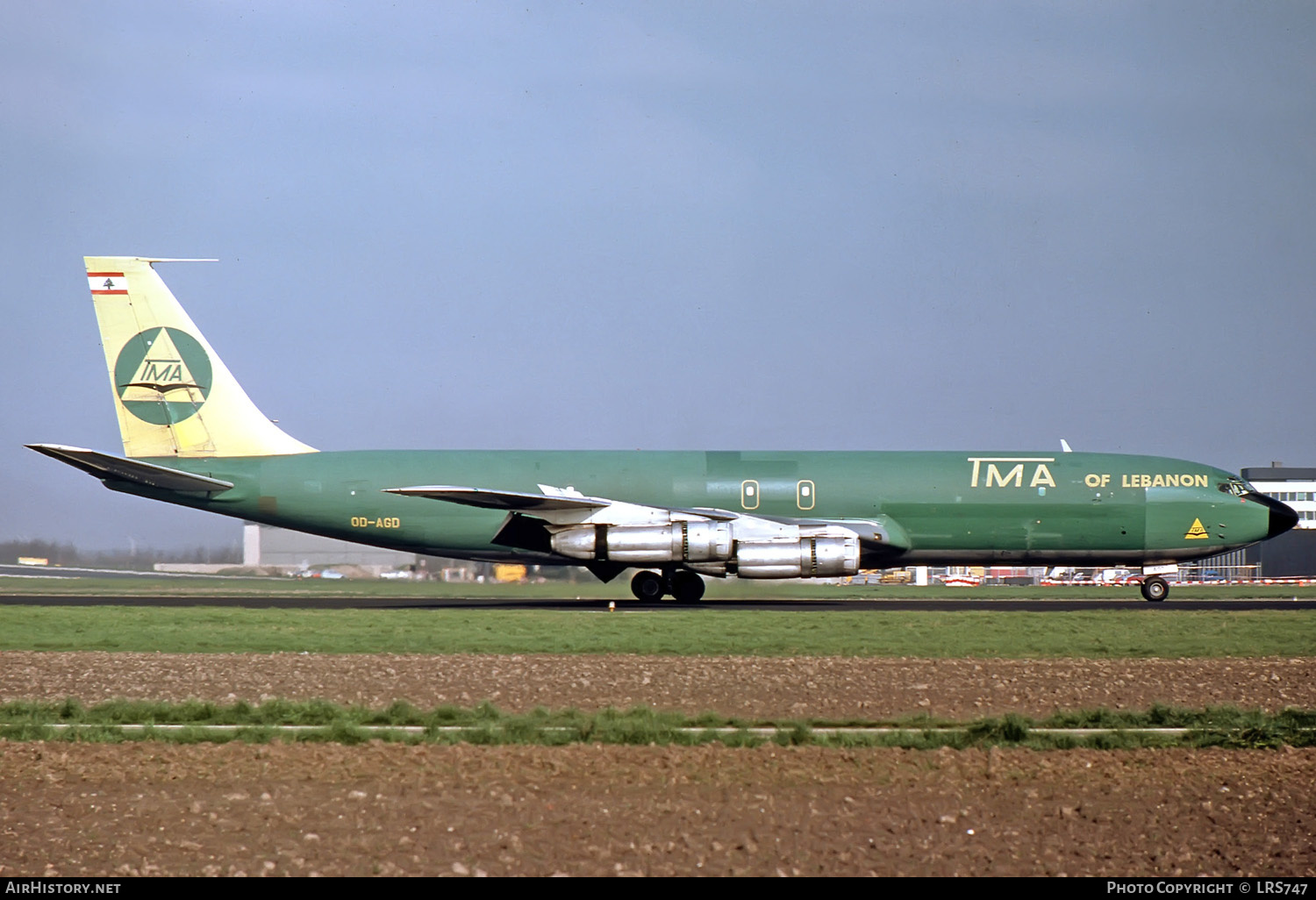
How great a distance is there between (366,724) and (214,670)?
5.24 metres

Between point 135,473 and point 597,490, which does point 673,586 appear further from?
point 135,473

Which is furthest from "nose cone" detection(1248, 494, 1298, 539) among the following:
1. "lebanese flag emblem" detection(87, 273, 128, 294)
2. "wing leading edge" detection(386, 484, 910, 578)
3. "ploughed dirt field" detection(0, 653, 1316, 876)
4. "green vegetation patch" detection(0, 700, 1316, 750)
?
"lebanese flag emblem" detection(87, 273, 128, 294)

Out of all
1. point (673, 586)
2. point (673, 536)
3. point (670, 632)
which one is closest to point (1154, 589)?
point (673, 586)

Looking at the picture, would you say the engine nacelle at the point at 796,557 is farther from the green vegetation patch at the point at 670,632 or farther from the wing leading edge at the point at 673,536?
the green vegetation patch at the point at 670,632

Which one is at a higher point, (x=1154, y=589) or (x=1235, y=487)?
(x=1235, y=487)

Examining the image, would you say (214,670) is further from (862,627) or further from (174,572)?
(174,572)

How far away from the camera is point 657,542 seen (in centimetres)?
2905

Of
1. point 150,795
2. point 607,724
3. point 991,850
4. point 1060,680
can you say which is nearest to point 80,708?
point 150,795

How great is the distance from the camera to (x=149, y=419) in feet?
102

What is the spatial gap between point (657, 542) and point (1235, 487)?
15.8 metres

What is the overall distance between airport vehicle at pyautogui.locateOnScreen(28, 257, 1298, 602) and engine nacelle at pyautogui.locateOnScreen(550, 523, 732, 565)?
0.58 feet

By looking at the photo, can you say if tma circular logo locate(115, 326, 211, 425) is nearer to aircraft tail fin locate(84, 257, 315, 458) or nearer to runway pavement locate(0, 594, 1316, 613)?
aircraft tail fin locate(84, 257, 315, 458)

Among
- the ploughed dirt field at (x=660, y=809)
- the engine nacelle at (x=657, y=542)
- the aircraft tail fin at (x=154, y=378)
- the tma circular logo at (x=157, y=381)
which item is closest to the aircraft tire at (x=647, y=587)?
the engine nacelle at (x=657, y=542)

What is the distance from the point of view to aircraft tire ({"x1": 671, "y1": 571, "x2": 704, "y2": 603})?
3112cm
